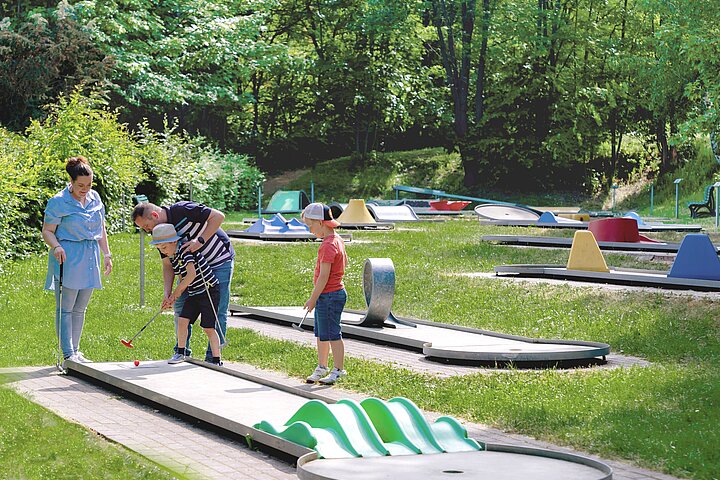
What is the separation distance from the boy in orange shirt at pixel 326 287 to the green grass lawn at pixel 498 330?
31cm

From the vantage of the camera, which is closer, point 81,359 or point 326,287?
point 326,287

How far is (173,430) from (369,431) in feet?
5.14

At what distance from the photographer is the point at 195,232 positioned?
9391 millimetres

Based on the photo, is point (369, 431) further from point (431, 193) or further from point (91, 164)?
point (431, 193)

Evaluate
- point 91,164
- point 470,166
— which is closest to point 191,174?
point 91,164

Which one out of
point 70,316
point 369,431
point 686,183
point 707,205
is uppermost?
point 686,183

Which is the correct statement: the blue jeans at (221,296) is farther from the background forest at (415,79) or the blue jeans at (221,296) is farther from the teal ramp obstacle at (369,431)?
the background forest at (415,79)

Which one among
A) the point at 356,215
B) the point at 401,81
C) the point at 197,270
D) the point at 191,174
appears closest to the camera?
the point at 197,270

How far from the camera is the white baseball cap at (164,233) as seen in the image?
904cm

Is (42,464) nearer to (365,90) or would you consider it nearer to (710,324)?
(710,324)

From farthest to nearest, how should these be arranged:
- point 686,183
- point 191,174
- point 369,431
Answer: point 686,183
point 191,174
point 369,431

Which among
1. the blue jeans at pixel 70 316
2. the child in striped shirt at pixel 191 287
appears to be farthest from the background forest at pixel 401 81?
the child in striped shirt at pixel 191 287

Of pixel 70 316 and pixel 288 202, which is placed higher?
pixel 288 202

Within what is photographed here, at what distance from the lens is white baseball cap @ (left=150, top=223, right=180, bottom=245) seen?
29.7ft
